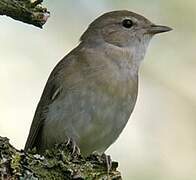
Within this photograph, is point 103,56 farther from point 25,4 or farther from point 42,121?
point 25,4

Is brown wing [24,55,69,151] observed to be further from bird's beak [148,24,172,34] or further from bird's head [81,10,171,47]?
bird's beak [148,24,172,34]

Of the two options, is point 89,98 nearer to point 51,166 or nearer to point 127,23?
point 127,23

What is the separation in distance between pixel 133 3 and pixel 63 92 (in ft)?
7.06

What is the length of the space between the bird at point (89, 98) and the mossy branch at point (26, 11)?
5.32ft

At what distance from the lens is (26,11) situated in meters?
2.70

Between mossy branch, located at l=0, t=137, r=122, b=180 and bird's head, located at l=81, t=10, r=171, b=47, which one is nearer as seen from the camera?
mossy branch, located at l=0, t=137, r=122, b=180

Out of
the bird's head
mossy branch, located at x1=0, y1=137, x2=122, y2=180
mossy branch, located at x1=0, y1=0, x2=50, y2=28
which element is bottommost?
mossy branch, located at x1=0, y1=137, x2=122, y2=180

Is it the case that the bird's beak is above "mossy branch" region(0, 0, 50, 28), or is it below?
below

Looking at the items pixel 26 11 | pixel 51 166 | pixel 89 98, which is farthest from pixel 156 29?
pixel 51 166

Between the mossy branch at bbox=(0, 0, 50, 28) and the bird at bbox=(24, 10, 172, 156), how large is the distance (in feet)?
5.32

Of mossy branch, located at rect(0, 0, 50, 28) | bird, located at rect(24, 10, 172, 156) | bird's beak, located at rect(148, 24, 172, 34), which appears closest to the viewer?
mossy branch, located at rect(0, 0, 50, 28)

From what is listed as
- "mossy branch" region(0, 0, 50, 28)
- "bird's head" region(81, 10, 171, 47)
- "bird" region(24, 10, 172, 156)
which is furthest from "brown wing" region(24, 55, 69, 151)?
"mossy branch" region(0, 0, 50, 28)

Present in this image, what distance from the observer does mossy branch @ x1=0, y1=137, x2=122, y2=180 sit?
7.49 ft

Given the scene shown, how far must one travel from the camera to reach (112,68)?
4.68 meters
